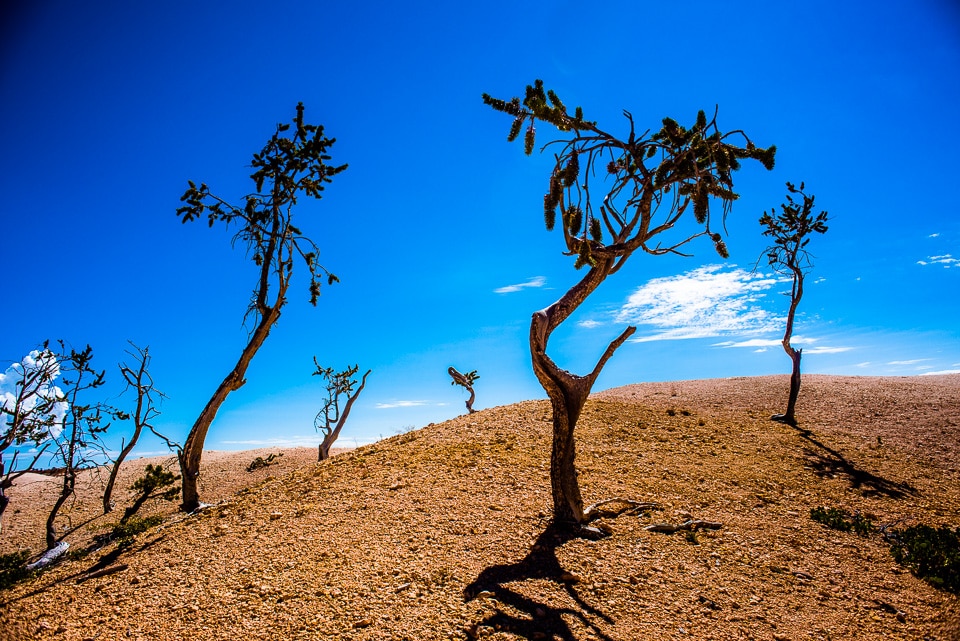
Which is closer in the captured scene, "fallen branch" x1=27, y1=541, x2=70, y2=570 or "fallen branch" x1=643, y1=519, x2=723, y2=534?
"fallen branch" x1=643, y1=519, x2=723, y2=534

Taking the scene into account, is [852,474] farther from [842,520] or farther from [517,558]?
[517,558]

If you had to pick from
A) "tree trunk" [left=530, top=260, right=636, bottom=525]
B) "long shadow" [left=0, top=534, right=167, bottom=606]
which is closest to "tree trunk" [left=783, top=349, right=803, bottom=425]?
"tree trunk" [left=530, top=260, right=636, bottom=525]

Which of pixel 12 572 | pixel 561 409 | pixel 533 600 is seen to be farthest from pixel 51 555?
pixel 561 409

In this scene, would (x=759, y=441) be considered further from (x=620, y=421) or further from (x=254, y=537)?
(x=254, y=537)

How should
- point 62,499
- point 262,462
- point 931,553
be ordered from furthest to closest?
point 262,462
point 62,499
point 931,553

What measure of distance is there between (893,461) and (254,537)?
56.3 feet

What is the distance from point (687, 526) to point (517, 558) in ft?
11.4

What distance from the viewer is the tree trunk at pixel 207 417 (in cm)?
1195

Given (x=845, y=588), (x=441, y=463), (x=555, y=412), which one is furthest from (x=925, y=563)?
(x=441, y=463)

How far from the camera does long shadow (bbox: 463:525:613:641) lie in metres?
5.35

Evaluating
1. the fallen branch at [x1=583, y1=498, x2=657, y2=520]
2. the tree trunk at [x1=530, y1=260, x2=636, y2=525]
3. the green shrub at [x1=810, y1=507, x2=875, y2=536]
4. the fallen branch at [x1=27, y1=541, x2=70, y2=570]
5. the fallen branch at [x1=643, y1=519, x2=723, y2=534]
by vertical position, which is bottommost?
the green shrub at [x1=810, y1=507, x2=875, y2=536]

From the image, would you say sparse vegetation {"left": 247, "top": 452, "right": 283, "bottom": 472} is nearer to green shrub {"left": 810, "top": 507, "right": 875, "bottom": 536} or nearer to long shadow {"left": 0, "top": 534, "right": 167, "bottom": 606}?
long shadow {"left": 0, "top": 534, "right": 167, "bottom": 606}

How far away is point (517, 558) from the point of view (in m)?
7.02

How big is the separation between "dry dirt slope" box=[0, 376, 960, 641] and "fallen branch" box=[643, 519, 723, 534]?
0.75 ft
